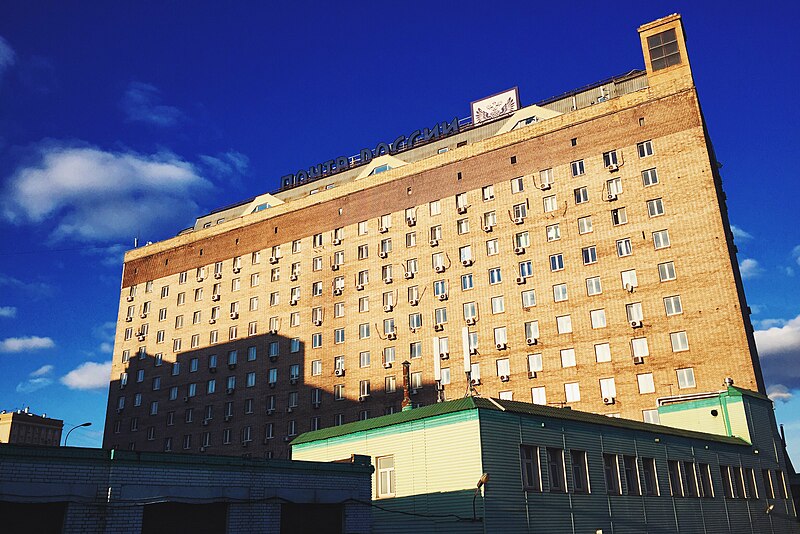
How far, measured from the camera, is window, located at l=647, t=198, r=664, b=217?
57.2 meters

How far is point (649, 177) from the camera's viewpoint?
193ft

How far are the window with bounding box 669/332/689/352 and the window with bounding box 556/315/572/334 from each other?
818 centimetres

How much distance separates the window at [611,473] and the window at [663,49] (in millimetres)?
41612

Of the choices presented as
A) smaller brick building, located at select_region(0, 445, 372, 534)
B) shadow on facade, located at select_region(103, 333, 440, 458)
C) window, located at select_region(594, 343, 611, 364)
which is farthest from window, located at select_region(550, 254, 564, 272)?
smaller brick building, located at select_region(0, 445, 372, 534)

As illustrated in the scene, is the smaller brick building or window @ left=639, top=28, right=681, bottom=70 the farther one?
window @ left=639, top=28, right=681, bottom=70

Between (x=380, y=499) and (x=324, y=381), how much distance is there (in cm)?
3961

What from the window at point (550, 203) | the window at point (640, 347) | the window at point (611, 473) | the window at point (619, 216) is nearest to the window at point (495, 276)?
the window at point (550, 203)

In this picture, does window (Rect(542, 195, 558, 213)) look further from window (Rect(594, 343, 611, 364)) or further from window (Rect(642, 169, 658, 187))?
window (Rect(594, 343, 611, 364))

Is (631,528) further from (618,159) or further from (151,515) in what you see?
(618,159)

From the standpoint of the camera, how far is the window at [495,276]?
62.7 metres

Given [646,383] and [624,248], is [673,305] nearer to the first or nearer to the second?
[624,248]

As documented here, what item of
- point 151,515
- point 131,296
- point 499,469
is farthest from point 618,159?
point 131,296

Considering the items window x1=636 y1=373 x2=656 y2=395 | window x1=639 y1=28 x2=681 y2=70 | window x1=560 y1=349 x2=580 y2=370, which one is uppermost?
window x1=639 y1=28 x2=681 y2=70

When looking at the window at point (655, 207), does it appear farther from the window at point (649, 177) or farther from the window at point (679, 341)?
the window at point (679, 341)
